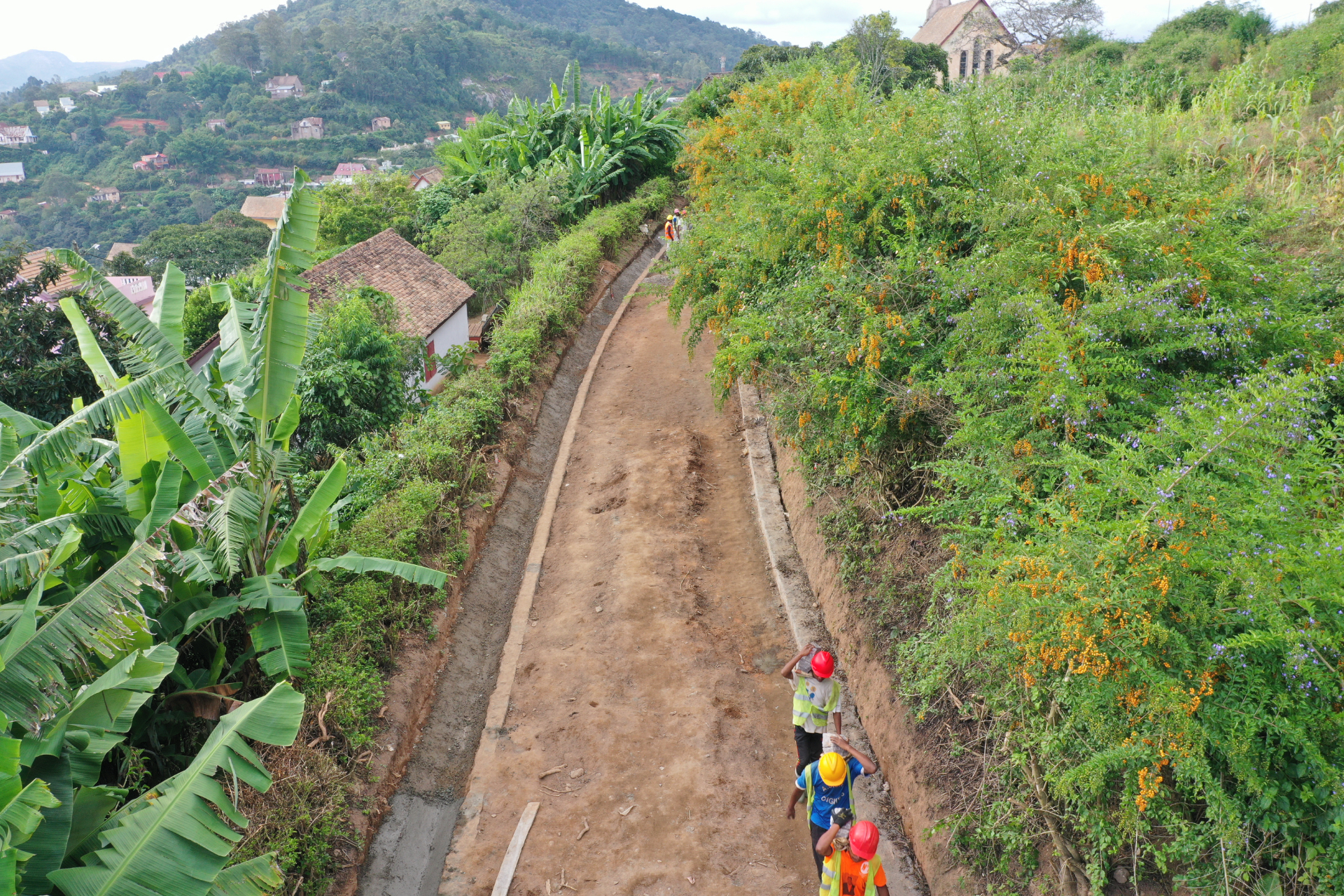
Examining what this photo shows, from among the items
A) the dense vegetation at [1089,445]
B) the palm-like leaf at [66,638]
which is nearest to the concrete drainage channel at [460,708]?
the palm-like leaf at [66,638]

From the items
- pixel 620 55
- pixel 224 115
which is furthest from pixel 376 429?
pixel 620 55

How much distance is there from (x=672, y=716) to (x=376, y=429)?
8.62m

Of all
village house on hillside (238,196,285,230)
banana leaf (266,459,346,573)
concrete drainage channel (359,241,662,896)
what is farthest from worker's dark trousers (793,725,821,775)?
village house on hillside (238,196,285,230)

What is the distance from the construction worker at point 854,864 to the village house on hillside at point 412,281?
1968 centimetres

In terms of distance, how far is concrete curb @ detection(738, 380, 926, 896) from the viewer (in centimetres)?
629

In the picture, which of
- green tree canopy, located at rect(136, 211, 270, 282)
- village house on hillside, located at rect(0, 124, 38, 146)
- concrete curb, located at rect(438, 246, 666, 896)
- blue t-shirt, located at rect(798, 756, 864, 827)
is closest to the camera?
blue t-shirt, located at rect(798, 756, 864, 827)

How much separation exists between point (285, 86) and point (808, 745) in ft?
438

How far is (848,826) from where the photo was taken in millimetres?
5684

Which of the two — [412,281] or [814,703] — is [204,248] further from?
[814,703]

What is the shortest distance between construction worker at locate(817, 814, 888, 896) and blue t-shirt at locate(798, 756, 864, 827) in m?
0.51

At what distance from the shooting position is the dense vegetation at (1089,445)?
391 centimetres

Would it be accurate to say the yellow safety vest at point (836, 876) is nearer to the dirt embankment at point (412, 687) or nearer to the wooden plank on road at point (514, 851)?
the wooden plank on road at point (514, 851)

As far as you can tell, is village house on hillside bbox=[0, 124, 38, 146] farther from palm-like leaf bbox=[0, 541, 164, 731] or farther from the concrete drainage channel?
palm-like leaf bbox=[0, 541, 164, 731]

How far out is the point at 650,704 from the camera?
8219 millimetres
